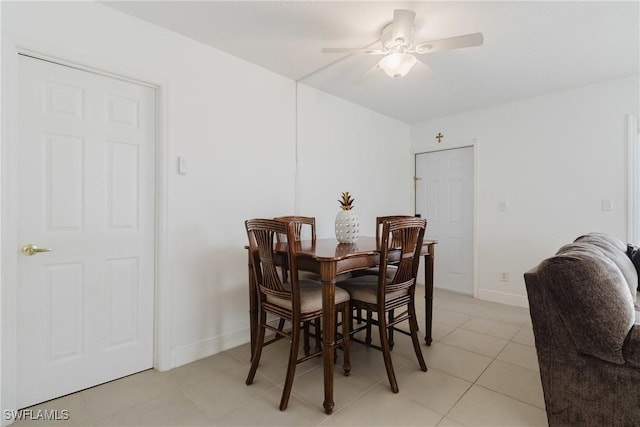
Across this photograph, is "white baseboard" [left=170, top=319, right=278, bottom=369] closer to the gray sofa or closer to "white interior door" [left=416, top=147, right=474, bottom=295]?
the gray sofa

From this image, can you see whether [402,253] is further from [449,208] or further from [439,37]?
[449,208]

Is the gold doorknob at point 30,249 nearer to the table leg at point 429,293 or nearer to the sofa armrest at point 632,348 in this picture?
the table leg at point 429,293

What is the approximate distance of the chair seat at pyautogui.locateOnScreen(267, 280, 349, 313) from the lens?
71.3 inches

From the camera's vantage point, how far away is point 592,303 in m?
1.36

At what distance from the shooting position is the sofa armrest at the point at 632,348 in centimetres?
133

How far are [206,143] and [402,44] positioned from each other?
1.54 metres

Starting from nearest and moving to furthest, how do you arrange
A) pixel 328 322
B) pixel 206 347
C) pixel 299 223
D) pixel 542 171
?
pixel 328 322, pixel 206 347, pixel 299 223, pixel 542 171

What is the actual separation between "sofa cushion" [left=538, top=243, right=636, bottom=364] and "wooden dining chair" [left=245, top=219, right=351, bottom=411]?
1110 millimetres

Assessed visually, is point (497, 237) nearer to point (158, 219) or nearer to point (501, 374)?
point (501, 374)

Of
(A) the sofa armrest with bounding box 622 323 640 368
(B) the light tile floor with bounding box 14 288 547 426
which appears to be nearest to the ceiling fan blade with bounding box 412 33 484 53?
(A) the sofa armrest with bounding box 622 323 640 368

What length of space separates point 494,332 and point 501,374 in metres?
0.80

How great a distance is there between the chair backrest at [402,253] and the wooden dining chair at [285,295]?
30 cm

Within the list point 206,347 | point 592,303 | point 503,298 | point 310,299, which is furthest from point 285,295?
point 503,298

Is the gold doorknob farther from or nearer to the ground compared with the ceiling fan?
nearer to the ground
